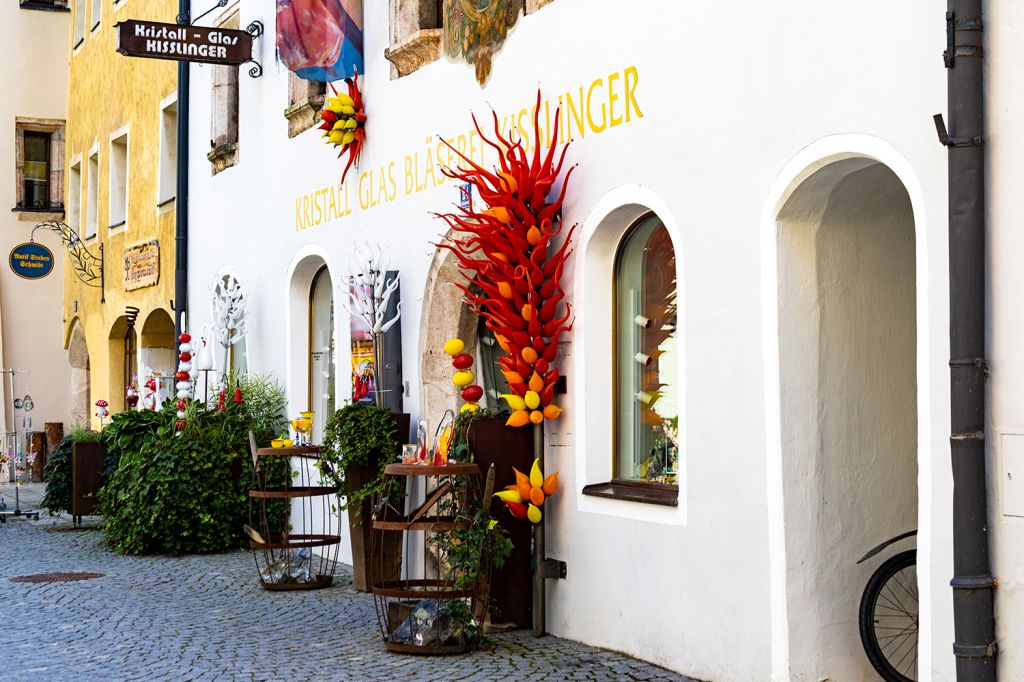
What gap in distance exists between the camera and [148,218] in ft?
54.3

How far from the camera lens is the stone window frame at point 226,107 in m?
13.7

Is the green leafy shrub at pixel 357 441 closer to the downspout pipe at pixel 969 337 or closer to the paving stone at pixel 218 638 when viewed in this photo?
the paving stone at pixel 218 638

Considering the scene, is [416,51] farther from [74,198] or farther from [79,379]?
[79,379]

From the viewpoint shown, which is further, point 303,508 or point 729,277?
point 303,508

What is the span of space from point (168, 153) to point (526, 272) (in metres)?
9.39

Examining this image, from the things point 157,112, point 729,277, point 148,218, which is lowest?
point 729,277

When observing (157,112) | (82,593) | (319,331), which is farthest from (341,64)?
(157,112)

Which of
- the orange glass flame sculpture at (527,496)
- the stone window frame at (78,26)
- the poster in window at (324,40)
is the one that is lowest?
the orange glass flame sculpture at (527,496)

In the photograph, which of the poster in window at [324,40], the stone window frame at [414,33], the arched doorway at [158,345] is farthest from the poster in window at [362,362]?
the arched doorway at [158,345]

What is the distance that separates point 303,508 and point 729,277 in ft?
19.1

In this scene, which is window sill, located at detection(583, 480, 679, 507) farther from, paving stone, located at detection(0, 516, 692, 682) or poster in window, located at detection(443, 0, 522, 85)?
poster in window, located at detection(443, 0, 522, 85)

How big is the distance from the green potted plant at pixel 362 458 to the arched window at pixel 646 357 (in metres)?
2.14

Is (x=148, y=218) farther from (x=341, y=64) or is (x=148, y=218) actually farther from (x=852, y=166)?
(x=852, y=166)

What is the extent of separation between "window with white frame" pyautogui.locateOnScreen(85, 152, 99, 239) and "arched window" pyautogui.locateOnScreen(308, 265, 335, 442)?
321 inches
